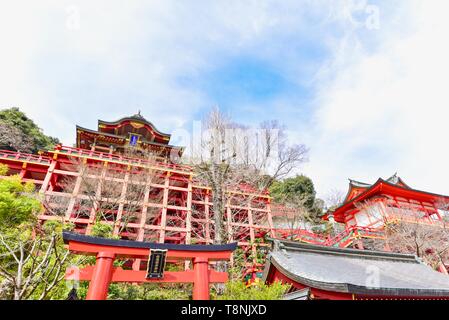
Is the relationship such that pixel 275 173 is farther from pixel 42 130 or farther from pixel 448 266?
pixel 42 130

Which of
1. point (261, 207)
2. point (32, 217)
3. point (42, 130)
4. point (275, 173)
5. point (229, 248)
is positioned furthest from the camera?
point (42, 130)

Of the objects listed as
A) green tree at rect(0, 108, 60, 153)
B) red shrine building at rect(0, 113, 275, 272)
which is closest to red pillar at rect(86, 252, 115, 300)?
red shrine building at rect(0, 113, 275, 272)

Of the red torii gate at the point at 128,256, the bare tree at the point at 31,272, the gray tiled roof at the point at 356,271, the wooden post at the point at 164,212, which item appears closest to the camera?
the bare tree at the point at 31,272

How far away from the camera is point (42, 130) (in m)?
29.9

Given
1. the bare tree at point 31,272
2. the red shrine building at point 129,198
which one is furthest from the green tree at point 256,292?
the red shrine building at point 129,198

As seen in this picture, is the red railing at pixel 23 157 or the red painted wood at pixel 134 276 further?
the red railing at pixel 23 157

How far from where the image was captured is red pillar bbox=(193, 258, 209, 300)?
4.74 meters

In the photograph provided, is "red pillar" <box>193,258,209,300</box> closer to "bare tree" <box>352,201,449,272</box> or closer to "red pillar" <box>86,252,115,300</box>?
"red pillar" <box>86,252,115,300</box>

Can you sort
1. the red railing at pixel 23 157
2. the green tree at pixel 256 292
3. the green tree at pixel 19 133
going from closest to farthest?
the green tree at pixel 256 292
the red railing at pixel 23 157
the green tree at pixel 19 133

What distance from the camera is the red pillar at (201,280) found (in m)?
4.74

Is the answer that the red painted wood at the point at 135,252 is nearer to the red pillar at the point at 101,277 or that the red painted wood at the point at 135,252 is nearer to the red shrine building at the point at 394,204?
the red pillar at the point at 101,277

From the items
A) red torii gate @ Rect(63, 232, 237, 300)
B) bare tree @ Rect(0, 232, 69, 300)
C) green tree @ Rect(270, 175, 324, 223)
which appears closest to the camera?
bare tree @ Rect(0, 232, 69, 300)
